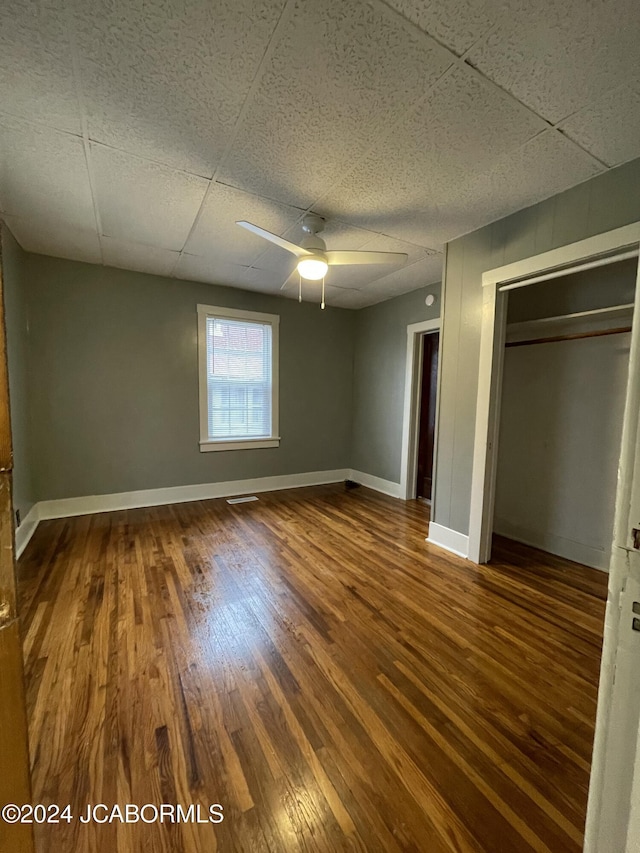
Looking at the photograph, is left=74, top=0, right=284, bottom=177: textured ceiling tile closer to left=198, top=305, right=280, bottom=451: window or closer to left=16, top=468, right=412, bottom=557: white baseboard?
left=198, top=305, right=280, bottom=451: window

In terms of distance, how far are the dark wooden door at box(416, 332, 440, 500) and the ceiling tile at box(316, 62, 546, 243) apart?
1916mm

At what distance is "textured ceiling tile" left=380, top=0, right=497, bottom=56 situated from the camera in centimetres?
117

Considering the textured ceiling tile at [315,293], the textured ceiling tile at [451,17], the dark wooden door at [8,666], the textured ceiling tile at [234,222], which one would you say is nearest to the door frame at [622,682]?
the dark wooden door at [8,666]

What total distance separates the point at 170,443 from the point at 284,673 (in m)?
3.11

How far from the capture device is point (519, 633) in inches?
76.0

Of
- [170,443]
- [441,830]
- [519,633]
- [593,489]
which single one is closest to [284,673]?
[441,830]

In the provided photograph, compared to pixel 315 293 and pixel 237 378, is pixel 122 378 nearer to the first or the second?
pixel 237 378

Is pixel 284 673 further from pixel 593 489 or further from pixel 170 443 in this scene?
pixel 170 443

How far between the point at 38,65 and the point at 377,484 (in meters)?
4.62

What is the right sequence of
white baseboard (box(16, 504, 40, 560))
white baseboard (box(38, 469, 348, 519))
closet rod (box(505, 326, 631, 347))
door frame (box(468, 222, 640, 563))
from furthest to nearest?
white baseboard (box(38, 469, 348, 519)) < white baseboard (box(16, 504, 40, 560)) < door frame (box(468, 222, 640, 563)) < closet rod (box(505, 326, 631, 347))

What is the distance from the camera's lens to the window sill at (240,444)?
4.31m

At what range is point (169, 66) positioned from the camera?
140 cm

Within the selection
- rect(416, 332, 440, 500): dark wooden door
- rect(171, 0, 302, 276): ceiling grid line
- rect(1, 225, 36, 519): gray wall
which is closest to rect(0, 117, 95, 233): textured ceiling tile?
rect(1, 225, 36, 519): gray wall

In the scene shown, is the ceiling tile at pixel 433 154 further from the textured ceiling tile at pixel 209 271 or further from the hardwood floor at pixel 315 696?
the hardwood floor at pixel 315 696
